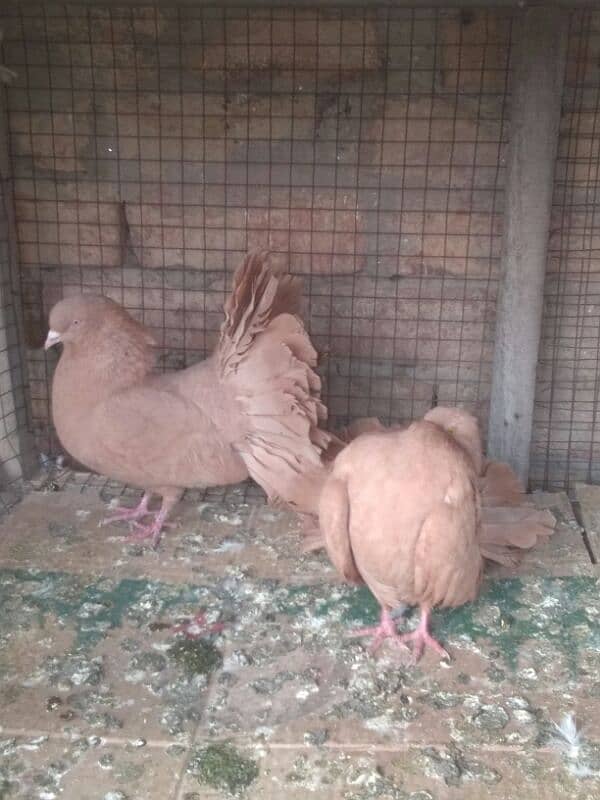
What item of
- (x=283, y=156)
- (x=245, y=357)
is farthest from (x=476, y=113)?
(x=245, y=357)

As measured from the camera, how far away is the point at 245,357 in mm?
3311

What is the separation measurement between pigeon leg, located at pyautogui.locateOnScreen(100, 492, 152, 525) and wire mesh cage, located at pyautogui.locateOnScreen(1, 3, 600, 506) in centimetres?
85

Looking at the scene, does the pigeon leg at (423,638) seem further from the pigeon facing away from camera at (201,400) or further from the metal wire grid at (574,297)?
the metal wire grid at (574,297)

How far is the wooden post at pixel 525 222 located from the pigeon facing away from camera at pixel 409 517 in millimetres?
1069

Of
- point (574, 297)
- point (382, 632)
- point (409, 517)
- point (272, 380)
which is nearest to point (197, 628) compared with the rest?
point (382, 632)

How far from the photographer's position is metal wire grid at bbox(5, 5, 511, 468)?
11.7 ft

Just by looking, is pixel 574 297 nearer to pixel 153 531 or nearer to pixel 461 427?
pixel 461 427

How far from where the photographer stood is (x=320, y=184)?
3742 mm

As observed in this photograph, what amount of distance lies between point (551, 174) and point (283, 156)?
1.23 meters

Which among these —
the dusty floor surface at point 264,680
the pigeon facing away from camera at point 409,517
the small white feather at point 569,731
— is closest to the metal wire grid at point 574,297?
the dusty floor surface at point 264,680

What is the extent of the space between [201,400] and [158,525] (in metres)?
0.57

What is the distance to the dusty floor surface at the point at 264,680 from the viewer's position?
2092 millimetres

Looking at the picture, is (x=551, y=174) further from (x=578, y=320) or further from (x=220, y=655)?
(x=220, y=655)

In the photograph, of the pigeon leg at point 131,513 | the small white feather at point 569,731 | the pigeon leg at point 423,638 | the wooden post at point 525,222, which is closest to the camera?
the small white feather at point 569,731
